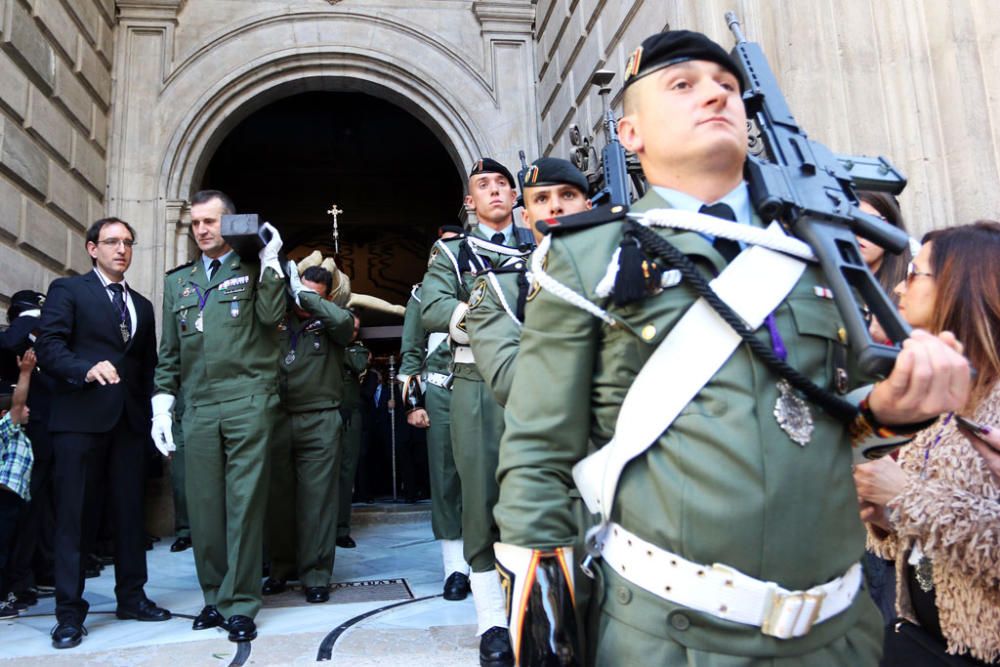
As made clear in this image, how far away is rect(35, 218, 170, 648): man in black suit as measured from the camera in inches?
149

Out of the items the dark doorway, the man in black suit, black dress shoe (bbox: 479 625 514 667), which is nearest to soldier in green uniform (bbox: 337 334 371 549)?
the man in black suit

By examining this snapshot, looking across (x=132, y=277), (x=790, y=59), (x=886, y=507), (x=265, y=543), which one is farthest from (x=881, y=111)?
(x=132, y=277)

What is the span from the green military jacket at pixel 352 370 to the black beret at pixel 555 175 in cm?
379

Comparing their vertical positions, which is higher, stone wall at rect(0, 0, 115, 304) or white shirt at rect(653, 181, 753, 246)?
stone wall at rect(0, 0, 115, 304)

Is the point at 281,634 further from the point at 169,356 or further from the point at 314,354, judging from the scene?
the point at 314,354

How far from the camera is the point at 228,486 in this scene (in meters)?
3.84

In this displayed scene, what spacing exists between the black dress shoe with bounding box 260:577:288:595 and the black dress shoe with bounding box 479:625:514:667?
200 centimetres

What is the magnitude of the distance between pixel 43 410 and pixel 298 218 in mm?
10441

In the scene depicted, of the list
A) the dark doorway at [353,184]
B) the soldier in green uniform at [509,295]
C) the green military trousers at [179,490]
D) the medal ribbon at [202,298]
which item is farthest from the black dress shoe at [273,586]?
the dark doorway at [353,184]

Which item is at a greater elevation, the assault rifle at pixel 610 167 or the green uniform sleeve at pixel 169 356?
the assault rifle at pixel 610 167

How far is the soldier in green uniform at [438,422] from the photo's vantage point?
429 cm

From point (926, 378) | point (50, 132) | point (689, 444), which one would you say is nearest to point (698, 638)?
point (689, 444)

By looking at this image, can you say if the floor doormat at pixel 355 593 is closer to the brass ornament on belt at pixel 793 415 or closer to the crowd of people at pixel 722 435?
the crowd of people at pixel 722 435

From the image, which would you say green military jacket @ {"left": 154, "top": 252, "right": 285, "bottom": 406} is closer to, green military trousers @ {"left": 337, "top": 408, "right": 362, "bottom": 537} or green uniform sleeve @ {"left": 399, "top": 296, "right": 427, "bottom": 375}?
green uniform sleeve @ {"left": 399, "top": 296, "right": 427, "bottom": 375}
